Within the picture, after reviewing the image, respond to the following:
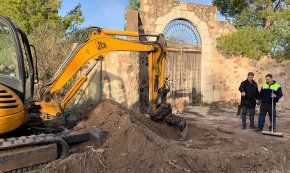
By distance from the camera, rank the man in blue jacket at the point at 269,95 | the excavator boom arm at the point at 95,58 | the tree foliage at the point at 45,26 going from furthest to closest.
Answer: the tree foliage at the point at 45,26 → the man in blue jacket at the point at 269,95 → the excavator boom arm at the point at 95,58

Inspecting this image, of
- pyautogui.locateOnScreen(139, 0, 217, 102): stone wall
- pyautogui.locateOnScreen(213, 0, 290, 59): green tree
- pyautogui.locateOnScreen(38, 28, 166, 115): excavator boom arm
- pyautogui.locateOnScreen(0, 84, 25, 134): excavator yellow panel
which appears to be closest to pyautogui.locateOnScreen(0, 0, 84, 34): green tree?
pyautogui.locateOnScreen(139, 0, 217, 102): stone wall

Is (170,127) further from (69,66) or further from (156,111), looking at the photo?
(69,66)

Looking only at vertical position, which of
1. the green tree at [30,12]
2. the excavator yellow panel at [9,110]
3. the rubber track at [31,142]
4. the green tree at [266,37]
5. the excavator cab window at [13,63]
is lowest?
the rubber track at [31,142]

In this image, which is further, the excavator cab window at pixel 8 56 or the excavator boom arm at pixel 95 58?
the excavator boom arm at pixel 95 58

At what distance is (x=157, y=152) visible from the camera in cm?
486

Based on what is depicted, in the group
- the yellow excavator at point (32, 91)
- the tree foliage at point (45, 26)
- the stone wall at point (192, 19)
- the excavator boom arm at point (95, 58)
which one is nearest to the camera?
the yellow excavator at point (32, 91)

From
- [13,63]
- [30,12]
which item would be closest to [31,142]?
[13,63]

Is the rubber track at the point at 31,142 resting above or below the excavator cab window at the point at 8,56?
below

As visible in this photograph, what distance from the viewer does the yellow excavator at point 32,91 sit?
12.7ft

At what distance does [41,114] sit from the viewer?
4.94 m

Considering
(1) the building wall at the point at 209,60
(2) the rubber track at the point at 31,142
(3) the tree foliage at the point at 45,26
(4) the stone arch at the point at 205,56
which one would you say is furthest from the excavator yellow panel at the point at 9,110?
(4) the stone arch at the point at 205,56

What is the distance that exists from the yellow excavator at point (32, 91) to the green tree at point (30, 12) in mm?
10266

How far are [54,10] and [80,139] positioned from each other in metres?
13.8

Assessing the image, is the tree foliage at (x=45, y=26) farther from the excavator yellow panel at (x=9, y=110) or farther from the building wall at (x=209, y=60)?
the excavator yellow panel at (x=9, y=110)
